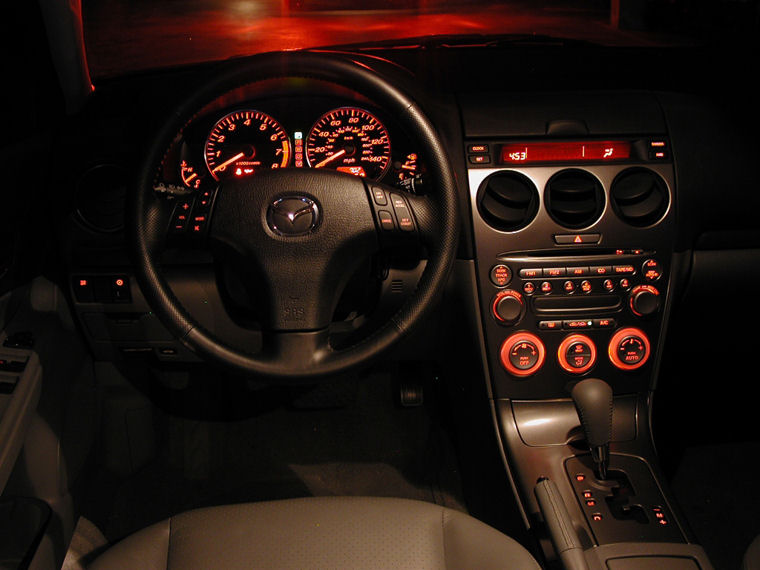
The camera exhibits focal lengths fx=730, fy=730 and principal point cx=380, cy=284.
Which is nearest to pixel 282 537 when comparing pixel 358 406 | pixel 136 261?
pixel 136 261

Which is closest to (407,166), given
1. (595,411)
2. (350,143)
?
(350,143)

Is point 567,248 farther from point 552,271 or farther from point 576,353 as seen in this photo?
point 576,353

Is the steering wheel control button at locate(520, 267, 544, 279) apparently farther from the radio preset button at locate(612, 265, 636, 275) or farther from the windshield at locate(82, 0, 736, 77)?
the windshield at locate(82, 0, 736, 77)

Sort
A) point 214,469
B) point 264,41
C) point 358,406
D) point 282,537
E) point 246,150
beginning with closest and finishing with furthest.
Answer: point 282,537
point 246,150
point 214,469
point 358,406
point 264,41

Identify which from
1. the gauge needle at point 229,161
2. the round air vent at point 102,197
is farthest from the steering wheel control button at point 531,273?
the round air vent at point 102,197

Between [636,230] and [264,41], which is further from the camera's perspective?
[264,41]

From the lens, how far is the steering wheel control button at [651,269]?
6.26 ft

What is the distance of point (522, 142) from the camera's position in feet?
6.13

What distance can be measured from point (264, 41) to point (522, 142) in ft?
7.94

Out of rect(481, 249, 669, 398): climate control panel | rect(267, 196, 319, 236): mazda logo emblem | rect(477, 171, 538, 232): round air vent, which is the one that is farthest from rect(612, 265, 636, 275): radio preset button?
rect(267, 196, 319, 236): mazda logo emblem

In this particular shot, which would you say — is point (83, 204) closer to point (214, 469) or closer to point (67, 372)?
point (67, 372)

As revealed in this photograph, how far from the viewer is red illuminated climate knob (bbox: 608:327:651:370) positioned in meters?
1.93

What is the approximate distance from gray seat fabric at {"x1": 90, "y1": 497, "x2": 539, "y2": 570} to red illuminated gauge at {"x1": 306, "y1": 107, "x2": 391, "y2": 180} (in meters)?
0.85

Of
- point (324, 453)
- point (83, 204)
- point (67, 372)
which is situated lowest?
point (324, 453)
